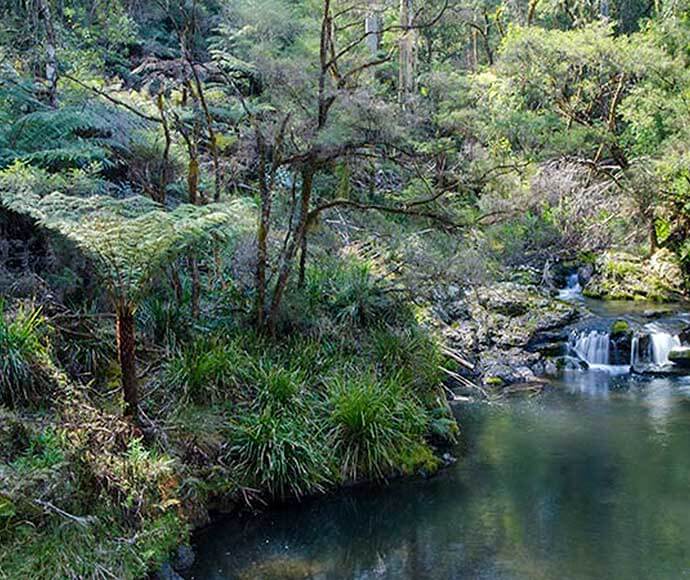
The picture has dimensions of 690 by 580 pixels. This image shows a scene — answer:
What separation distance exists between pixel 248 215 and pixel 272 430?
3.10 meters

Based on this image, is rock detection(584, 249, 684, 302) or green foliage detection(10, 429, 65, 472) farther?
rock detection(584, 249, 684, 302)

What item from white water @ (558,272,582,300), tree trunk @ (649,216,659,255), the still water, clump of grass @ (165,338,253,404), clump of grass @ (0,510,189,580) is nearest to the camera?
clump of grass @ (0,510,189,580)

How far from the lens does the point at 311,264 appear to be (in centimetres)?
1084

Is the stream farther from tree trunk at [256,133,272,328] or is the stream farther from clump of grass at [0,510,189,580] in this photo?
tree trunk at [256,133,272,328]

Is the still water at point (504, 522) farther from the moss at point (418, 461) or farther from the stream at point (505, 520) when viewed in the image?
the moss at point (418, 461)

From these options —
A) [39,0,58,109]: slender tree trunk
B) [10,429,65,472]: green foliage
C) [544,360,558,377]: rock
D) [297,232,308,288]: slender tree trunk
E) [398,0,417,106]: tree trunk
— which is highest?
[398,0,417,106]: tree trunk

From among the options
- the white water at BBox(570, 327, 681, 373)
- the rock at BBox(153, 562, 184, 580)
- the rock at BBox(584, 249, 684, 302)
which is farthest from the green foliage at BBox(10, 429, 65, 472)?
the rock at BBox(584, 249, 684, 302)

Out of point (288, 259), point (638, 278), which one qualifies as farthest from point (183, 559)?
point (638, 278)

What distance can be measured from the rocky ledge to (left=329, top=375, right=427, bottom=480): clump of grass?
4.69m

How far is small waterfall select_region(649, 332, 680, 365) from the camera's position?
14.0m

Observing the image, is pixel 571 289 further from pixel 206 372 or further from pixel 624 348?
pixel 206 372

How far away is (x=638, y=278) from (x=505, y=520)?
12607 millimetres

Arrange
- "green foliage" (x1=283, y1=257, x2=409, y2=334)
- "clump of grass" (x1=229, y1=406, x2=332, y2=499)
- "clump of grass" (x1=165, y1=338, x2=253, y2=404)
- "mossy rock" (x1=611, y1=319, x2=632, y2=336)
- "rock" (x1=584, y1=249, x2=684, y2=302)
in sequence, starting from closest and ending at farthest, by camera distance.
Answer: "clump of grass" (x1=229, y1=406, x2=332, y2=499), "clump of grass" (x1=165, y1=338, x2=253, y2=404), "green foliage" (x1=283, y1=257, x2=409, y2=334), "mossy rock" (x1=611, y1=319, x2=632, y2=336), "rock" (x1=584, y1=249, x2=684, y2=302)

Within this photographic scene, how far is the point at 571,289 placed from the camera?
61.5ft
